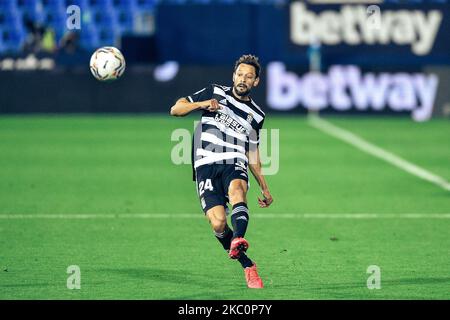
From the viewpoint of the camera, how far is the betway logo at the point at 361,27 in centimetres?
2991

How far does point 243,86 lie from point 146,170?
30.2 feet

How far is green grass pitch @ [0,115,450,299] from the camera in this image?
909cm

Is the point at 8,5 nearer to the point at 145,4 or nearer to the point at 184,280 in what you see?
the point at 145,4

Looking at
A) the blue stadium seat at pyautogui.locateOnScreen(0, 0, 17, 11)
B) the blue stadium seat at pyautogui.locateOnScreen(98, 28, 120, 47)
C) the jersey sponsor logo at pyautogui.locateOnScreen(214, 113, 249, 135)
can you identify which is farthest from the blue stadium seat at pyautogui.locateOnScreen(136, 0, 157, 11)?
the jersey sponsor logo at pyautogui.locateOnScreen(214, 113, 249, 135)

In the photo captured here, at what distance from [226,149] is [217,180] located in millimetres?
260

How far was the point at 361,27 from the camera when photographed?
2995 cm

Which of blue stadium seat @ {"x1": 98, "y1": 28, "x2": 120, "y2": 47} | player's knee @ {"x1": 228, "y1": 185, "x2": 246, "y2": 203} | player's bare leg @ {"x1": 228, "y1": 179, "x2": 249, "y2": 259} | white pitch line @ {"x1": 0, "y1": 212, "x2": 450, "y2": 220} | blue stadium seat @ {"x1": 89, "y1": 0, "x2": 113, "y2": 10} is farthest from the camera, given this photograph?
blue stadium seat @ {"x1": 89, "y1": 0, "x2": 113, "y2": 10}

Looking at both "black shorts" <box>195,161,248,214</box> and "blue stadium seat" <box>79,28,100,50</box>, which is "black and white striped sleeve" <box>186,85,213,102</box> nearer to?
"black shorts" <box>195,161,248,214</box>

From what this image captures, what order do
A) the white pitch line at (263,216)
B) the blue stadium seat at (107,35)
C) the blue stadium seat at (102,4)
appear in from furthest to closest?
1. the blue stadium seat at (102,4)
2. the blue stadium seat at (107,35)
3. the white pitch line at (263,216)

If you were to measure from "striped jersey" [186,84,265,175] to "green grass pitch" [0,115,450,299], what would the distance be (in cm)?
98

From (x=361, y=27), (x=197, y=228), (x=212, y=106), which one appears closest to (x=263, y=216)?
(x=197, y=228)

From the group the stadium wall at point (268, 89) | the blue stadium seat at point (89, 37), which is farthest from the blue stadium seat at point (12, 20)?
the stadium wall at point (268, 89)

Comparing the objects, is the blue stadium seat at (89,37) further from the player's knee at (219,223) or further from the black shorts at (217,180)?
the player's knee at (219,223)

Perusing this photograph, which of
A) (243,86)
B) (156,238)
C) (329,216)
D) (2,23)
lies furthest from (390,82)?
(243,86)
